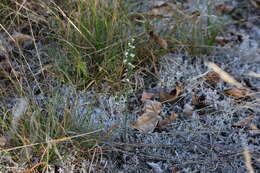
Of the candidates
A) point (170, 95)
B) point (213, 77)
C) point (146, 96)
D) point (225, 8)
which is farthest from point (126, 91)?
point (225, 8)

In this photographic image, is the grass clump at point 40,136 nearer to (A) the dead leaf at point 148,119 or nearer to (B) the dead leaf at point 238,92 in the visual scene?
(A) the dead leaf at point 148,119

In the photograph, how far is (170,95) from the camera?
190cm

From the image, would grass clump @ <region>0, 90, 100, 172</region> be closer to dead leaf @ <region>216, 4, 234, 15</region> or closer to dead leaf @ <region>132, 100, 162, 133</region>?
dead leaf @ <region>132, 100, 162, 133</region>

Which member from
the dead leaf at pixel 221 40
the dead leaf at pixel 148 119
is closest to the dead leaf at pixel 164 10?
the dead leaf at pixel 221 40

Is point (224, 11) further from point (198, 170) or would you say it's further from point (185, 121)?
point (198, 170)

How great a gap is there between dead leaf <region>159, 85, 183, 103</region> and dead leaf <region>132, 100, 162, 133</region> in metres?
0.10

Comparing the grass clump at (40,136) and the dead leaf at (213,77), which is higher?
the dead leaf at (213,77)

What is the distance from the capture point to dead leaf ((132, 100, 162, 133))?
5.62 ft

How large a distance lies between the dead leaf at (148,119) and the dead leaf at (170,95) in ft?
0.33

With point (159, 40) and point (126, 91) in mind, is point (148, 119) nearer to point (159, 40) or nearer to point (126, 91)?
point (126, 91)

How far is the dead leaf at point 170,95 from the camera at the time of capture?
1.88m

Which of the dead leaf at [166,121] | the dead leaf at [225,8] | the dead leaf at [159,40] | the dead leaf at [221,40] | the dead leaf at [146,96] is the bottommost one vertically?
the dead leaf at [166,121]

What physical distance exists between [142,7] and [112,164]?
110cm

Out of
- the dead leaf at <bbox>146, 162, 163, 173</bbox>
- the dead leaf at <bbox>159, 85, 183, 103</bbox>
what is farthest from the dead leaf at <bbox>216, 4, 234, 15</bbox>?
the dead leaf at <bbox>146, 162, 163, 173</bbox>
